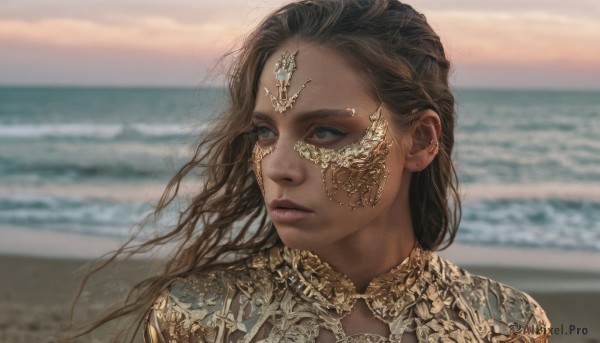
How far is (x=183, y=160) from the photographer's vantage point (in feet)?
48.5

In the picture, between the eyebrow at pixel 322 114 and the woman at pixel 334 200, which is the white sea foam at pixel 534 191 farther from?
the eyebrow at pixel 322 114

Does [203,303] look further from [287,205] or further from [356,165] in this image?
[356,165]

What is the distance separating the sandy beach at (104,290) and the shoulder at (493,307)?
8.57 ft

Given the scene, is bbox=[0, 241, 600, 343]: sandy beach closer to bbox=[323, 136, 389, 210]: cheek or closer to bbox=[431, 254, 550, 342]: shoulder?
bbox=[431, 254, 550, 342]: shoulder

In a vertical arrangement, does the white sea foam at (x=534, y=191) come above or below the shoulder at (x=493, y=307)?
below

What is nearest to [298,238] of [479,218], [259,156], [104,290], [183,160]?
[259,156]

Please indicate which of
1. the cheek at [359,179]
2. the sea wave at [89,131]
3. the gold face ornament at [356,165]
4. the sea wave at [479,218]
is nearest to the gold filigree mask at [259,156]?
the gold face ornament at [356,165]

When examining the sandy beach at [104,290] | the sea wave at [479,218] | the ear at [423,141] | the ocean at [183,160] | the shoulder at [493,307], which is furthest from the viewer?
the ocean at [183,160]

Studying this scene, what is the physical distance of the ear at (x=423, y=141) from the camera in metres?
3.51

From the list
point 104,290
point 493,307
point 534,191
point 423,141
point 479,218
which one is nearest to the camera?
point 423,141

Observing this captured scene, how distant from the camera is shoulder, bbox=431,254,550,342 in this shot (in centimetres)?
364

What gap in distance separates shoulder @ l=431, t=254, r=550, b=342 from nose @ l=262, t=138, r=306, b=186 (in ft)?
2.63

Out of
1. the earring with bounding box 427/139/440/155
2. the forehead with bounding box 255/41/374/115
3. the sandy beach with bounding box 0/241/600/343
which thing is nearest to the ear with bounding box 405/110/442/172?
the earring with bounding box 427/139/440/155

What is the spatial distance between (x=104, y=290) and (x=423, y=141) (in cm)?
393
